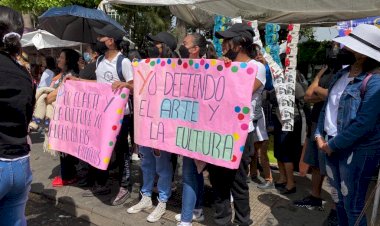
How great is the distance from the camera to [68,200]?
14.3 feet

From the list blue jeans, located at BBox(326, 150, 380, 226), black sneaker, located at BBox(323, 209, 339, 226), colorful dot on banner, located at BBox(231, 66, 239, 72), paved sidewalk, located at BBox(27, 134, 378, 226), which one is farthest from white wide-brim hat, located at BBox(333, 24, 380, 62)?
paved sidewalk, located at BBox(27, 134, 378, 226)

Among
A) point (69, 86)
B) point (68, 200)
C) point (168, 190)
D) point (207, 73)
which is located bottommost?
point (68, 200)

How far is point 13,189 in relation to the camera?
82.0 inches

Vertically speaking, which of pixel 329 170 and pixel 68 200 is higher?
pixel 329 170

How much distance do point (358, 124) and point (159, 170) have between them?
80.8 inches

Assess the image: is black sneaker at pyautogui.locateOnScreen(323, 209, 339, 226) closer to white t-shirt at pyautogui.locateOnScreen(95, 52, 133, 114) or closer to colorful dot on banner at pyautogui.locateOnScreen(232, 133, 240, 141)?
colorful dot on banner at pyautogui.locateOnScreen(232, 133, 240, 141)

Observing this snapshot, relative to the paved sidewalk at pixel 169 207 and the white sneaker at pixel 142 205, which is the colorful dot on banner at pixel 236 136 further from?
the white sneaker at pixel 142 205

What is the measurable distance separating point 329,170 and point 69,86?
3001mm

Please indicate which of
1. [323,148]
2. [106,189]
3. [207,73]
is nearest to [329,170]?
[323,148]

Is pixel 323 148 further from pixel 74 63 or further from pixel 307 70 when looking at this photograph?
pixel 307 70

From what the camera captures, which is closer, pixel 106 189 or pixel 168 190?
pixel 168 190

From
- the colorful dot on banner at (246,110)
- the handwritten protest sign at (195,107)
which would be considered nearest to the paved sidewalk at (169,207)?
the handwritten protest sign at (195,107)

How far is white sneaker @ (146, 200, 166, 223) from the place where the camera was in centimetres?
370

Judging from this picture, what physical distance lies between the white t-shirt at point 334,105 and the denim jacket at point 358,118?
125mm
